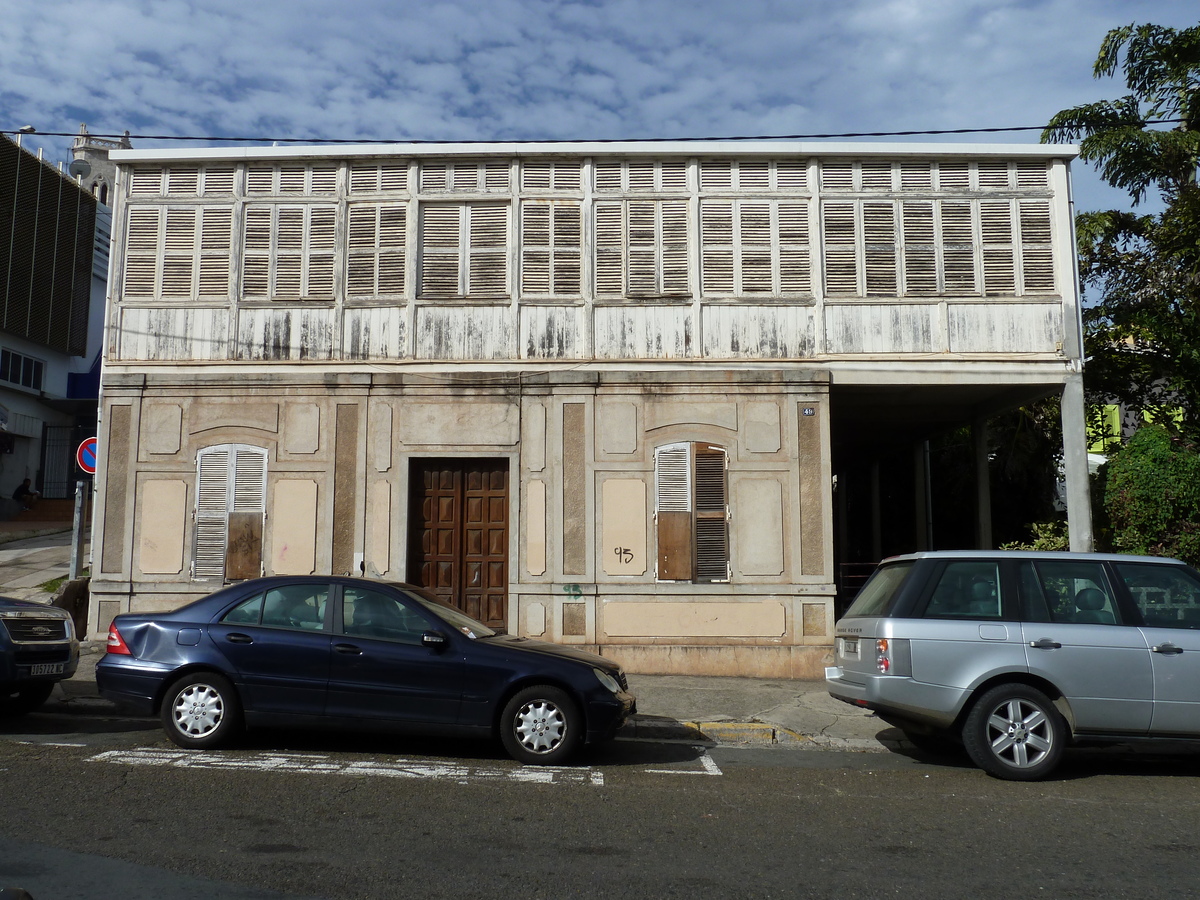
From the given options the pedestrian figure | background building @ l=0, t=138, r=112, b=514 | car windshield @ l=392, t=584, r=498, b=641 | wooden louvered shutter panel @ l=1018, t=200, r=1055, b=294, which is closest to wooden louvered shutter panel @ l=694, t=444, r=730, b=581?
car windshield @ l=392, t=584, r=498, b=641

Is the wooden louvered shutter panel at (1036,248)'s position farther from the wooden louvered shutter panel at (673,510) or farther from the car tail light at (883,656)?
the car tail light at (883,656)

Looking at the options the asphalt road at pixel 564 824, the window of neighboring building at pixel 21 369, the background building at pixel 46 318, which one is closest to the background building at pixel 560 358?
the asphalt road at pixel 564 824

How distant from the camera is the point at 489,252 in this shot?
1319 cm

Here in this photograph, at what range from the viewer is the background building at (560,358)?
41.1 ft

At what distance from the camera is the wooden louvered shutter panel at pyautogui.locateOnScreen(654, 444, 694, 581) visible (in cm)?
1246

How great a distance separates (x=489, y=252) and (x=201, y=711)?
741 cm

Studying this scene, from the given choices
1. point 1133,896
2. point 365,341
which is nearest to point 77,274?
point 365,341

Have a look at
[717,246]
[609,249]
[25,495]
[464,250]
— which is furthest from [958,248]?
[25,495]

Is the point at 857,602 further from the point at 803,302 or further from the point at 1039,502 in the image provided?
the point at 1039,502

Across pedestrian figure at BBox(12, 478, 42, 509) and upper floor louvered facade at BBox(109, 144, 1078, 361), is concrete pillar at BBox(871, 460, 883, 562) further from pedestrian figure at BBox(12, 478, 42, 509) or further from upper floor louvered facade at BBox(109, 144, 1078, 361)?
pedestrian figure at BBox(12, 478, 42, 509)

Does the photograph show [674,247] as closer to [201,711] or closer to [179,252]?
[179,252]

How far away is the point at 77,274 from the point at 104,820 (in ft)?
95.3

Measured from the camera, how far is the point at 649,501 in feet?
41.3

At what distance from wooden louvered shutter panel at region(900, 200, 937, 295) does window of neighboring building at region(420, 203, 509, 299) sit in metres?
5.42
